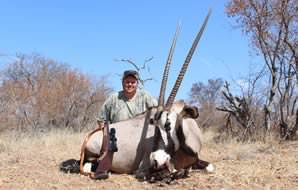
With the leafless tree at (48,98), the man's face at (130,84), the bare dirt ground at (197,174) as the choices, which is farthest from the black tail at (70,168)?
the leafless tree at (48,98)

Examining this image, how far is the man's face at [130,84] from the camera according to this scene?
547 cm

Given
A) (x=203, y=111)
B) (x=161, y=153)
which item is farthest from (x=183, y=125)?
(x=203, y=111)

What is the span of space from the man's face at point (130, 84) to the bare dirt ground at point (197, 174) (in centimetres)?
120

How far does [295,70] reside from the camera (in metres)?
9.09

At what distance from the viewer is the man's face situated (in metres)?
5.47

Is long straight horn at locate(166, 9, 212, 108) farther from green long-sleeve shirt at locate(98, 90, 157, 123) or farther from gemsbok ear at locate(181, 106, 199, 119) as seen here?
green long-sleeve shirt at locate(98, 90, 157, 123)

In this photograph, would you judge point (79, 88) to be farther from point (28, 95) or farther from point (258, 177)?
Answer: point (258, 177)

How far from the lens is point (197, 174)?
4.70 metres

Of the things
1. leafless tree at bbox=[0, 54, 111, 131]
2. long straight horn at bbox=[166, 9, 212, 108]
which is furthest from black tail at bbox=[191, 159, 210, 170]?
leafless tree at bbox=[0, 54, 111, 131]

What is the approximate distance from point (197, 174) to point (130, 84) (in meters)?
1.57

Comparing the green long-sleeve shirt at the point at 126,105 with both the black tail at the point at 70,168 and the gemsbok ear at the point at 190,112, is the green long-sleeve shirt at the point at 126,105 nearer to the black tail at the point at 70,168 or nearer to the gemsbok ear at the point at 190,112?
the gemsbok ear at the point at 190,112

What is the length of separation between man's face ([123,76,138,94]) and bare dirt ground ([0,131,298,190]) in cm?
120

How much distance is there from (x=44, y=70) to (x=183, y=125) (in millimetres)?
22503

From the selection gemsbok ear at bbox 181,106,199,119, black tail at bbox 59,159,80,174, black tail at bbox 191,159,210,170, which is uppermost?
gemsbok ear at bbox 181,106,199,119
